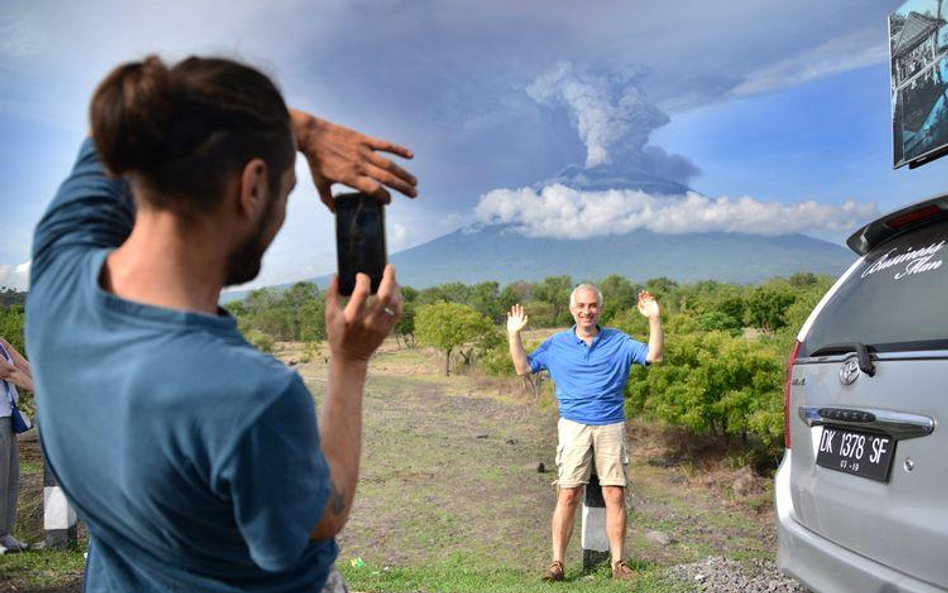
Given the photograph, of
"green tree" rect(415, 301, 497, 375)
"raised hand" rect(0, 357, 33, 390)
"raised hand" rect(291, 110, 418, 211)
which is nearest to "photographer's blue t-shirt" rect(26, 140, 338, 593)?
"raised hand" rect(291, 110, 418, 211)

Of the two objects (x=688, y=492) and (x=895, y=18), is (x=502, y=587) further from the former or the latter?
(x=895, y=18)

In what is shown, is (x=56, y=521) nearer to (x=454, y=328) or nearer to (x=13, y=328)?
(x=13, y=328)

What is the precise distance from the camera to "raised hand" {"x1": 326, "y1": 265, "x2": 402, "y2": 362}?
1315 millimetres

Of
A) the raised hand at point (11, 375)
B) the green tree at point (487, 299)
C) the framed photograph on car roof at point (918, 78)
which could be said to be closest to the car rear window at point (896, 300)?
the raised hand at point (11, 375)

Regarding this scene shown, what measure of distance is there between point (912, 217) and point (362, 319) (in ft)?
7.79

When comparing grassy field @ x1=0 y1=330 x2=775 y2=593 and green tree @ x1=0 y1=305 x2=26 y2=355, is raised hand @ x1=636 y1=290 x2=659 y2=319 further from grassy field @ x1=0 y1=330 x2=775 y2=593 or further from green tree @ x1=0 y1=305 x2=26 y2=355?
green tree @ x1=0 y1=305 x2=26 y2=355

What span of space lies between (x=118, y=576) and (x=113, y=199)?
1.97 ft

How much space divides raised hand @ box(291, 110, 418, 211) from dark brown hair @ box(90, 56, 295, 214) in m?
0.29

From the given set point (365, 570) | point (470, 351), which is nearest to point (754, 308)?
point (470, 351)

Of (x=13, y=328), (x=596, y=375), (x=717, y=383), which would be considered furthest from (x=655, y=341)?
(x=13, y=328)

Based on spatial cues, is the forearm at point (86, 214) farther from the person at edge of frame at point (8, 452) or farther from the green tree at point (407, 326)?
the green tree at point (407, 326)

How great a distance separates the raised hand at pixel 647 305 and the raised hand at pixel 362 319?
427 cm

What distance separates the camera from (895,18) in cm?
1355

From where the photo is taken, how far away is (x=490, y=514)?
7484mm
